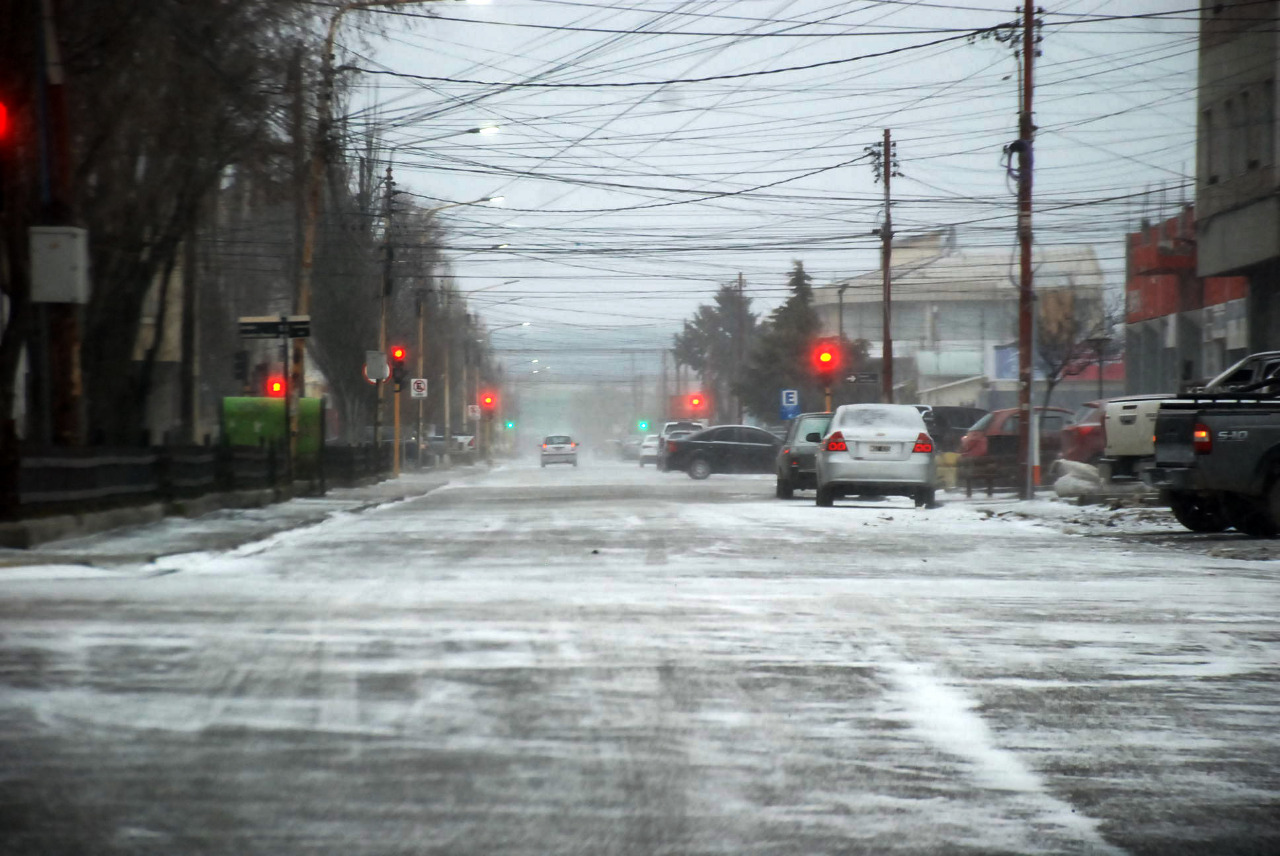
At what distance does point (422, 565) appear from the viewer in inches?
551

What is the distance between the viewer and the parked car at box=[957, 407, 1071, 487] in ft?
104

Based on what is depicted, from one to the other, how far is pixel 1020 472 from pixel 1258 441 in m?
12.8

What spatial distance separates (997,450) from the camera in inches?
1372

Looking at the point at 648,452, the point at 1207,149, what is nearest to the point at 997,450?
the point at 1207,149

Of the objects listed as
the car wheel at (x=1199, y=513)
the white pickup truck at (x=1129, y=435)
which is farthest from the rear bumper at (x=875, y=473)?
Answer: the car wheel at (x=1199, y=513)

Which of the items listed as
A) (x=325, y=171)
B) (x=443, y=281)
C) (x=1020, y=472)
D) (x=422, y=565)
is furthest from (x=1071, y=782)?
(x=443, y=281)

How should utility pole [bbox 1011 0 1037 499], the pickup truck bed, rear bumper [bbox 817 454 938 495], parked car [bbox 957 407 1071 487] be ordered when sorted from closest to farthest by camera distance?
1. the pickup truck bed
2. rear bumper [bbox 817 454 938 495]
3. utility pole [bbox 1011 0 1037 499]
4. parked car [bbox 957 407 1071 487]

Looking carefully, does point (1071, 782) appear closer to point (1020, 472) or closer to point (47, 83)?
point (47, 83)

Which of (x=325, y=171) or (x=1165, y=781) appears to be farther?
(x=325, y=171)

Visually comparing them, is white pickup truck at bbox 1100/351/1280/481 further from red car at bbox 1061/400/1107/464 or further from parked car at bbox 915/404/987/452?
parked car at bbox 915/404/987/452

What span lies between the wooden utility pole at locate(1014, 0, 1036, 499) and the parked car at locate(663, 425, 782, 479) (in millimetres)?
17951

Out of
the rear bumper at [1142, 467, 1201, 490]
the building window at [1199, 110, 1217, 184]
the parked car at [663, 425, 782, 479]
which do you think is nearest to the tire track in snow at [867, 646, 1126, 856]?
the rear bumper at [1142, 467, 1201, 490]

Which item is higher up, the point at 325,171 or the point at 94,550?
the point at 325,171

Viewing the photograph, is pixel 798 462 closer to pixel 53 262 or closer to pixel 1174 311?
pixel 53 262
